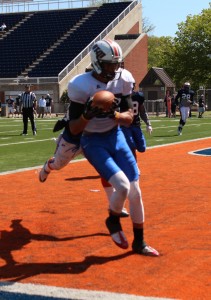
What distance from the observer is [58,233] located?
650 cm

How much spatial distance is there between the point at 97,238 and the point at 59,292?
1796 mm

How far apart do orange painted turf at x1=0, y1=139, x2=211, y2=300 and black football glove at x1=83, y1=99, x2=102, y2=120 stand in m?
1.23

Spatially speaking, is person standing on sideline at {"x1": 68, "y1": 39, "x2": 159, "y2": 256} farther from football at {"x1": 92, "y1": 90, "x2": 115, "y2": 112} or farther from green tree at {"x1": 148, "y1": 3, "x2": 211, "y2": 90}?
green tree at {"x1": 148, "y1": 3, "x2": 211, "y2": 90}

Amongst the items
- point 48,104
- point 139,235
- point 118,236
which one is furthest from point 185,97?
point 48,104

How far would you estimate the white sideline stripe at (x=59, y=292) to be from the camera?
437cm

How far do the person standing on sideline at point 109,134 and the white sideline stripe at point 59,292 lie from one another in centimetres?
102

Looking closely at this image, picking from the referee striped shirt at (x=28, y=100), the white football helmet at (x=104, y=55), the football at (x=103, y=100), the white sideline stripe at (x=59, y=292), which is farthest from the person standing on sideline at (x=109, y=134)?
the referee striped shirt at (x=28, y=100)

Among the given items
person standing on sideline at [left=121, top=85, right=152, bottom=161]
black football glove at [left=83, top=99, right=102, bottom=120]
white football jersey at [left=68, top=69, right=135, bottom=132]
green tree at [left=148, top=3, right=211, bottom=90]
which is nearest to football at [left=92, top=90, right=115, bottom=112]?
black football glove at [left=83, top=99, right=102, bottom=120]

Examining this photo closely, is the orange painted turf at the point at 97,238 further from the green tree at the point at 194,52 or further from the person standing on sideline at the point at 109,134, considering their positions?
the green tree at the point at 194,52

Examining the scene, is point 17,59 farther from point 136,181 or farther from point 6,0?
point 136,181

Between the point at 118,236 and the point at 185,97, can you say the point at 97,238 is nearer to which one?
the point at 118,236

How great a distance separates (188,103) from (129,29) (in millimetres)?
37859

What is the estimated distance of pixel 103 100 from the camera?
5277 millimetres

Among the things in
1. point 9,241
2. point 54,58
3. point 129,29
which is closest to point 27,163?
point 9,241
